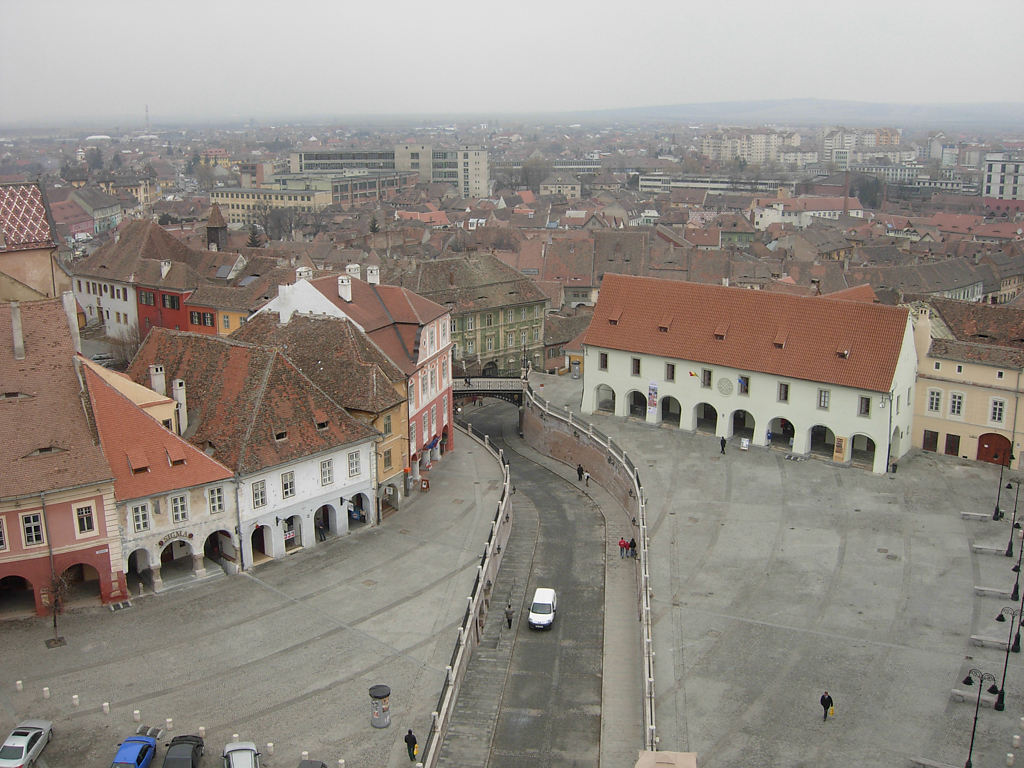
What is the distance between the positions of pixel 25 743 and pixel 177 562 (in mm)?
15284

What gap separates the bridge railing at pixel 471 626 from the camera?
35.8 meters

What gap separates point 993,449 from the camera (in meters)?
60.9

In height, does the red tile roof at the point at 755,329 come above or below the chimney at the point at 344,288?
below

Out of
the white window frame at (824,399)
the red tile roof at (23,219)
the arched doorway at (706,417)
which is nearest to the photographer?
the red tile roof at (23,219)

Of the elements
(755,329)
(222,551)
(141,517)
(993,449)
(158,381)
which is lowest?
(222,551)

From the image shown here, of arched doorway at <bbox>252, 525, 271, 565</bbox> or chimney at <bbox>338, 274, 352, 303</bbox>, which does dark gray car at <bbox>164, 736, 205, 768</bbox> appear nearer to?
arched doorway at <bbox>252, 525, 271, 565</bbox>

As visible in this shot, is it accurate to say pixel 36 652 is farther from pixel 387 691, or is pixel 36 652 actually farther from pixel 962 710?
pixel 962 710

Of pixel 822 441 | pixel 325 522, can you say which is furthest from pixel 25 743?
pixel 822 441

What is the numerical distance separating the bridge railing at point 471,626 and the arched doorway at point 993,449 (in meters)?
27.0

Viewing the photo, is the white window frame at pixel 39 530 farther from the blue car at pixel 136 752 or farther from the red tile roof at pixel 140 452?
the blue car at pixel 136 752

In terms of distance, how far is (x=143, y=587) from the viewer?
46.2m

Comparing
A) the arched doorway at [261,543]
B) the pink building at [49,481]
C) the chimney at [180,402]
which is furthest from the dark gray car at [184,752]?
the chimney at [180,402]

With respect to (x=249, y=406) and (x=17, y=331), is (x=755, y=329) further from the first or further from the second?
(x=17, y=331)

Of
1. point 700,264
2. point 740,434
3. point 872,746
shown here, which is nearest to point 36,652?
point 872,746
